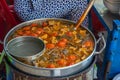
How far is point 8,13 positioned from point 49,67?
0.70 meters

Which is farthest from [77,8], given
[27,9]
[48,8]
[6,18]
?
[6,18]

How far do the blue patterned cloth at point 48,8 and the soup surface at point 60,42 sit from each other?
0.13m

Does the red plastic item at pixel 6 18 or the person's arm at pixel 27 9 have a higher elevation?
the person's arm at pixel 27 9

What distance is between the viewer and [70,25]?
1272 millimetres

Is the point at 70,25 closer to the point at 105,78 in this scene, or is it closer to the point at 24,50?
the point at 24,50

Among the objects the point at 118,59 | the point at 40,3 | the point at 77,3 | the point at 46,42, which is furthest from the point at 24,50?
the point at 118,59

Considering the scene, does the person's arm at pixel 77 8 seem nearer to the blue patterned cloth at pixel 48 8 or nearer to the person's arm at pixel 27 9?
the blue patterned cloth at pixel 48 8

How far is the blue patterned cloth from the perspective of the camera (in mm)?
1377

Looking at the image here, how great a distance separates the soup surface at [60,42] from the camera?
3.36ft

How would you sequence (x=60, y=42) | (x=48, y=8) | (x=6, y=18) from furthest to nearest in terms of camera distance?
1. (x=6, y=18)
2. (x=48, y=8)
3. (x=60, y=42)

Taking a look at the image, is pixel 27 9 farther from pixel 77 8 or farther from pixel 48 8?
pixel 77 8

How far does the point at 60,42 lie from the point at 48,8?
343 mm

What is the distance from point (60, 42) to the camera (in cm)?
112

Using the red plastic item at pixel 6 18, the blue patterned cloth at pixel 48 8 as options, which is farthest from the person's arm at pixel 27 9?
the red plastic item at pixel 6 18
